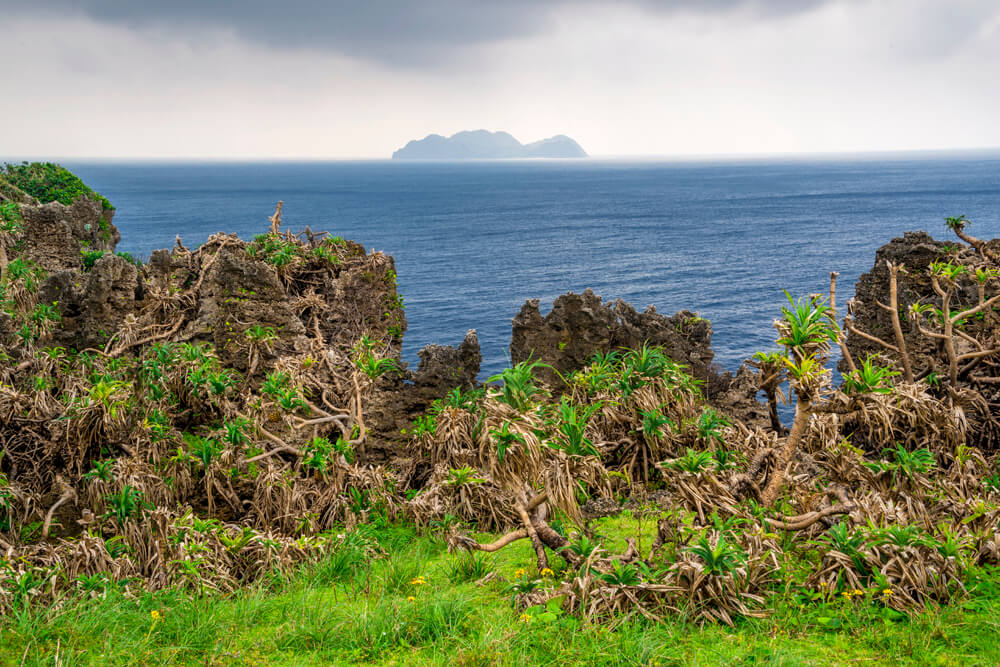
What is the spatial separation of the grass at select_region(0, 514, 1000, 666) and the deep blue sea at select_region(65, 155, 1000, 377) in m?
35.5

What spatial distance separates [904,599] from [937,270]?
37.0 feet

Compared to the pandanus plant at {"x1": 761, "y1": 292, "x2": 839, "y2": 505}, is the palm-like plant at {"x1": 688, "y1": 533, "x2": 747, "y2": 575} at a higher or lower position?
lower

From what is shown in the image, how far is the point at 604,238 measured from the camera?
108188mm

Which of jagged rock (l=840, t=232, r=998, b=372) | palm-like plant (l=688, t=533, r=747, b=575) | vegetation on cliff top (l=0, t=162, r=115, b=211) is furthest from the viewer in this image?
vegetation on cliff top (l=0, t=162, r=115, b=211)

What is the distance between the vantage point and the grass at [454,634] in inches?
358

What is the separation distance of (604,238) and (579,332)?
8991cm

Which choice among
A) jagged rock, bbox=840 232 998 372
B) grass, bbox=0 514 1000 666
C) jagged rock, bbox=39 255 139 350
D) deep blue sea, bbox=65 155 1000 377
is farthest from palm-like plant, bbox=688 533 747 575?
deep blue sea, bbox=65 155 1000 377

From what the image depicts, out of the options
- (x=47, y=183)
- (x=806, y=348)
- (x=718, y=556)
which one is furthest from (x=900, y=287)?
(x=47, y=183)

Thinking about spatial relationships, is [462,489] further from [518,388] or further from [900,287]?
[900,287]

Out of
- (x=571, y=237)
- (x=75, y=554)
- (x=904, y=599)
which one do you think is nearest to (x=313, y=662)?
(x=75, y=554)

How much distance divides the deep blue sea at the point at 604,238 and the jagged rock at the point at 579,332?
994 inches

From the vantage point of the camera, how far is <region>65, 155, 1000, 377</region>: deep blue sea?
63375 millimetres

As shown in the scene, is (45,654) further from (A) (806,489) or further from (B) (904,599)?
(A) (806,489)

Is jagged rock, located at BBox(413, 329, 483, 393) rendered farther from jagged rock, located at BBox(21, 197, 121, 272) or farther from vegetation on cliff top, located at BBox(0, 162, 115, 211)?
vegetation on cliff top, located at BBox(0, 162, 115, 211)
